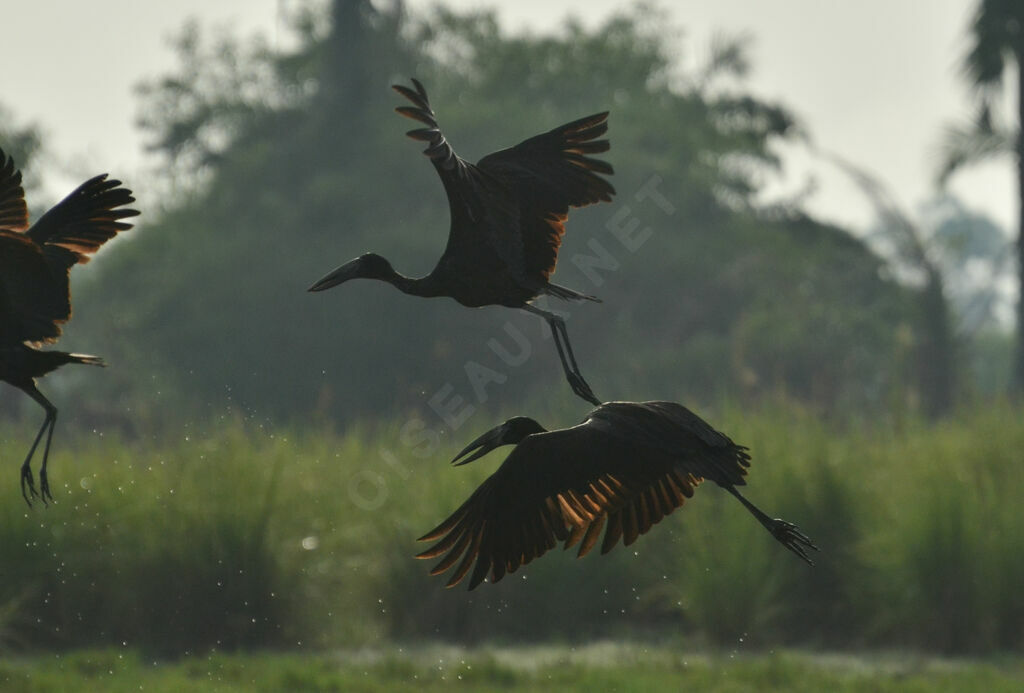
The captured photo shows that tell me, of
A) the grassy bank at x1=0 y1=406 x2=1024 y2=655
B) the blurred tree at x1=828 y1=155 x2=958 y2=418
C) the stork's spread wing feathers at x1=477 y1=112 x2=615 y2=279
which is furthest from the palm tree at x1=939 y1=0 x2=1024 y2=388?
the stork's spread wing feathers at x1=477 y1=112 x2=615 y2=279

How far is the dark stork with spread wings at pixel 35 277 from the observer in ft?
7.09

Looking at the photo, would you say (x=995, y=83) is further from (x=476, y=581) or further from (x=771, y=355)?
(x=476, y=581)

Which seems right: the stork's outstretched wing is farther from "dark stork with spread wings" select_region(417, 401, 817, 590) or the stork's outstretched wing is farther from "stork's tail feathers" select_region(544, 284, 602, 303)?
"stork's tail feathers" select_region(544, 284, 602, 303)

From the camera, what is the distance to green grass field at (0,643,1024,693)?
24.3 feet

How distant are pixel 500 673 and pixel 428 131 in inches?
241

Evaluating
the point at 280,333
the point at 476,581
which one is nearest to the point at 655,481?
the point at 476,581

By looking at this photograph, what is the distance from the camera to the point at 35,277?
2.21 m

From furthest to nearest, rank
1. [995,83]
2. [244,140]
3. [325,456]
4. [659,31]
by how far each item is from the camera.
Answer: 1. [659,31]
2. [244,140]
3. [995,83]
4. [325,456]

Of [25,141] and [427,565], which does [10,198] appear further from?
[25,141]

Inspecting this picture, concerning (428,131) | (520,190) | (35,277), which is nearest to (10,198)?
(35,277)

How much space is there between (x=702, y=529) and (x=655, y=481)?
6.64 m

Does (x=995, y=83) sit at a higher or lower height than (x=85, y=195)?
higher

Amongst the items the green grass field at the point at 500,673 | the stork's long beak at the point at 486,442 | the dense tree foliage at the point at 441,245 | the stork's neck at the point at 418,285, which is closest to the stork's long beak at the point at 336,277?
the stork's neck at the point at 418,285

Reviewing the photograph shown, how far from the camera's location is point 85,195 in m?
2.29
